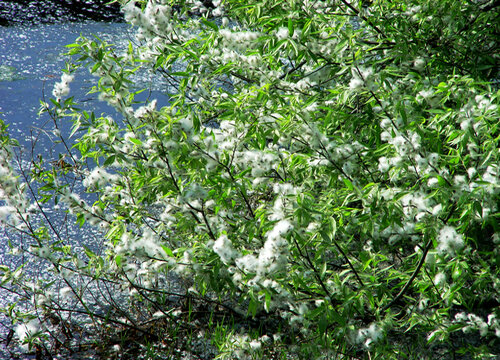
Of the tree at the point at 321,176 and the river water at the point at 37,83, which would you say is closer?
the tree at the point at 321,176

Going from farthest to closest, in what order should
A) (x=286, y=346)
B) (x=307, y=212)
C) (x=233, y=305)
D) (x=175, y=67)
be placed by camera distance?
1. (x=175, y=67)
2. (x=233, y=305)
3. (x=286, y=346)
4. (x=307, y=212)

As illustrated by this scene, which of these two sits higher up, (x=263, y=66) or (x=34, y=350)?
(x=263, y=66)

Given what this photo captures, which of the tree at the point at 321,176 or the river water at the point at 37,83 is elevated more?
the tree at the point at 321,176

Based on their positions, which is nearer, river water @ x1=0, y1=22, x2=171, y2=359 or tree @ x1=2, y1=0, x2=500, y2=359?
tree @ x1=2, y1=0, x2=500, y2=359

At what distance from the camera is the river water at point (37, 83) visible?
357 centimetres

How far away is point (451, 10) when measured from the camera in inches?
84.2

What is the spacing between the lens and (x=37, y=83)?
5.63 meters

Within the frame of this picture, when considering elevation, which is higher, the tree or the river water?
the tree

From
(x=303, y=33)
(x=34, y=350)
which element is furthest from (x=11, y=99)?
(x=303, y=33)

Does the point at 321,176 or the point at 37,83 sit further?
the point at 37,83

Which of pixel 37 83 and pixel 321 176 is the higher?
pixel 321 176

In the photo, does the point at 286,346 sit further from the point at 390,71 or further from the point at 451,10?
the point at 451,10

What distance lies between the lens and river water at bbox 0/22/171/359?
11.7 feet

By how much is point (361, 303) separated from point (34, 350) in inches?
77.5
